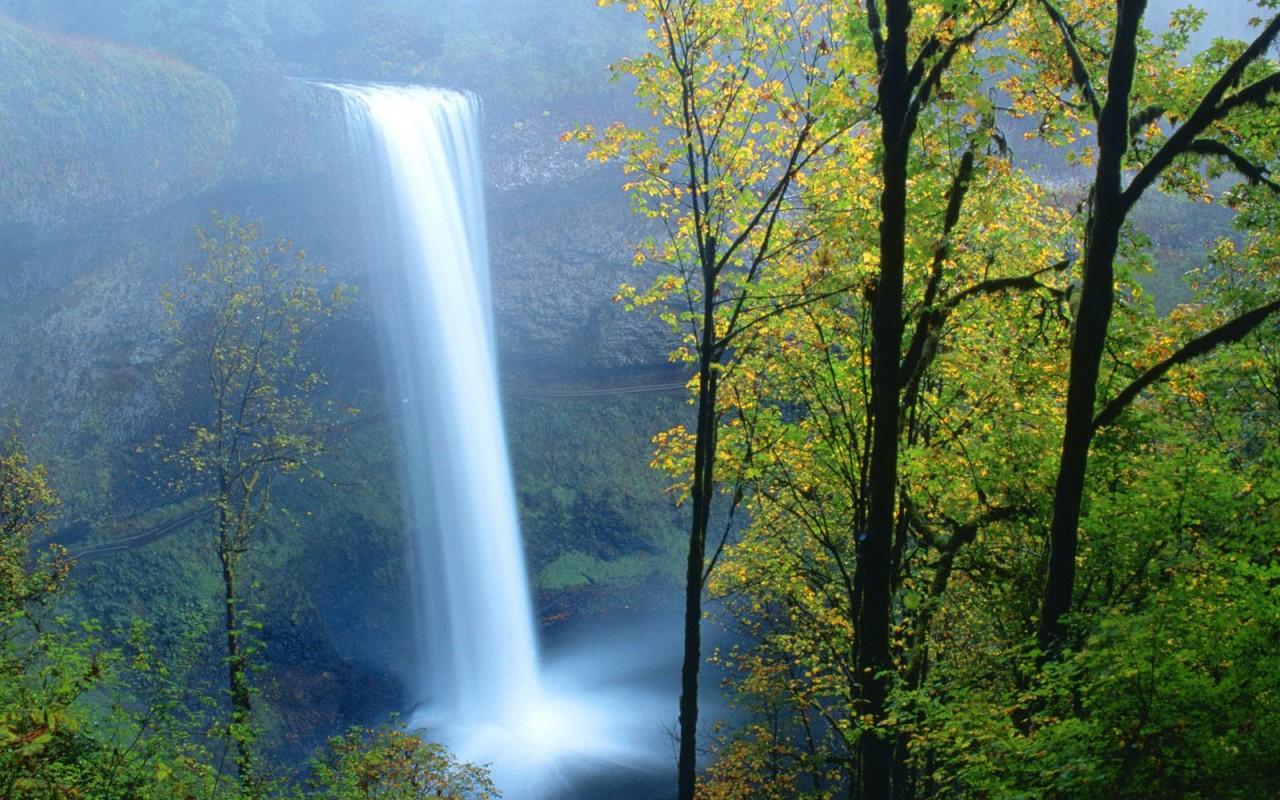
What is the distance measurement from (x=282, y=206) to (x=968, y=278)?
93.3ft

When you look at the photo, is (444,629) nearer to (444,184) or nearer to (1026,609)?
(444,184)

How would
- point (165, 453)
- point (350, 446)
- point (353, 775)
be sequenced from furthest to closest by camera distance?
point (350, 446)
point (165, 453)
point (353, 775)

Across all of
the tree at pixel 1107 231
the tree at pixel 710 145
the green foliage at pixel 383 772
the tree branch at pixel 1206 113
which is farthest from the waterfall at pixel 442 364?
the tree branch at pixel 1206 113

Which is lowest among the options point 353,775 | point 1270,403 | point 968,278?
point 353,775

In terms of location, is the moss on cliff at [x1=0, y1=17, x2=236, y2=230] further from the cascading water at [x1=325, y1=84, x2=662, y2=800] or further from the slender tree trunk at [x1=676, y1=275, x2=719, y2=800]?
the slender tree trunk at [x1=676, y1=275, x2=719, y2=800]

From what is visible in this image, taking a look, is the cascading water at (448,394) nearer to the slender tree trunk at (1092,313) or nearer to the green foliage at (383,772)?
the green foliage at (383,772)

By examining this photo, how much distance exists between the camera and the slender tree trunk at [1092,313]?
6.20 meters

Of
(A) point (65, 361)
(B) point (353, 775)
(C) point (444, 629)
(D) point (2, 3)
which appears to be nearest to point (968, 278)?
(B) point (353, 775)

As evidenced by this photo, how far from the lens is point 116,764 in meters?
9.04

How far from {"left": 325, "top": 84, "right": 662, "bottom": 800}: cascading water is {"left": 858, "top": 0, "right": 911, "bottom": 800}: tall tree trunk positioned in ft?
71.3

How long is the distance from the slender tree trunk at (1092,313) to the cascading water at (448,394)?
2307 cm

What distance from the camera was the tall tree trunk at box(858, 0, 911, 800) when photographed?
22.1 ft

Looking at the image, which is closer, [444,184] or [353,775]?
[353,775]

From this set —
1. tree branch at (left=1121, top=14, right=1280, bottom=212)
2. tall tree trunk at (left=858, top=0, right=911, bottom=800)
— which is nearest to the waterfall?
Result: tall tree trunk at (left=858, top=0, right=911, bottom=800)
